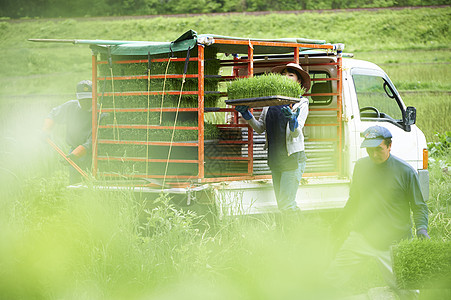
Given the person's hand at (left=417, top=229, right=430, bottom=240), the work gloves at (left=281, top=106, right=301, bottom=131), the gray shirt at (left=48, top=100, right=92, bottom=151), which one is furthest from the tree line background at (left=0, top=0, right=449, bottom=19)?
the person's hand at (left=417, top=229, right=430, bottom=240)

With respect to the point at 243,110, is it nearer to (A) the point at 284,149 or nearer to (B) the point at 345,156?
(A) the point at 284,149

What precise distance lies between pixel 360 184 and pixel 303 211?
193cm

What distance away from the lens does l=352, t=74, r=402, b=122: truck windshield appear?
769cm

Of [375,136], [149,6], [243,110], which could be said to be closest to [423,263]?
[375,136]

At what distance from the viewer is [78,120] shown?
321 inches

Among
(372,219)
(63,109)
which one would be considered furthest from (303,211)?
(63,109)

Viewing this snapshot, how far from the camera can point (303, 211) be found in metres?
6.47

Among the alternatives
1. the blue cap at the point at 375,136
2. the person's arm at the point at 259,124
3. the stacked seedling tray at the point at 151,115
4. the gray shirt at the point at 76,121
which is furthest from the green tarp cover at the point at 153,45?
the blue cap at the point at 375,136

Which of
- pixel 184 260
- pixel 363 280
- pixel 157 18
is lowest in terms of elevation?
pixel 363 280

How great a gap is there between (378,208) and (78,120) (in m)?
5.02

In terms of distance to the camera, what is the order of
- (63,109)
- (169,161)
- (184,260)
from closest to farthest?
(184,260) < (169,161) < (63,109)

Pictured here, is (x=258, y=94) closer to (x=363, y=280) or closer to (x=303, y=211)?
(x=303, y=211)

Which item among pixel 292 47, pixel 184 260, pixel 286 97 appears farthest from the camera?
pixel 292 47

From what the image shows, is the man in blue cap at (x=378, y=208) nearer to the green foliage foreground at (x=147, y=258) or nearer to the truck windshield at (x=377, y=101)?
the green foliage foreground at (x=147, y=258)
